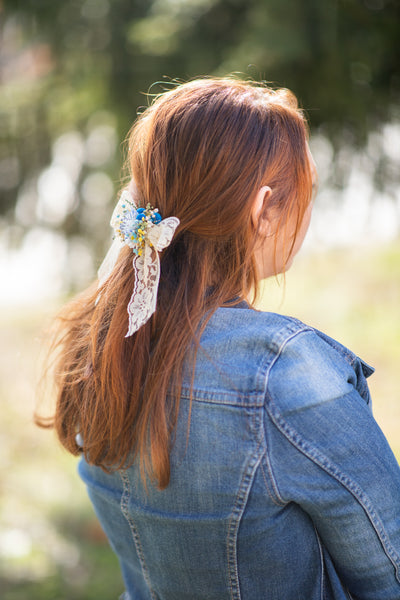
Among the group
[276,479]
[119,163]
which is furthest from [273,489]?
[119,163]

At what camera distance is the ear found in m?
0.94

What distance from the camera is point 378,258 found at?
3.72 m

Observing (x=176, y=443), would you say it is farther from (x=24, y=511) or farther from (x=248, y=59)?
(x=24, y=511)

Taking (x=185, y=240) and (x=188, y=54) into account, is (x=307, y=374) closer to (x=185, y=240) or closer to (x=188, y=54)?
(x=185, y=240)

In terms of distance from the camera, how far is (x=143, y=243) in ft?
3.29

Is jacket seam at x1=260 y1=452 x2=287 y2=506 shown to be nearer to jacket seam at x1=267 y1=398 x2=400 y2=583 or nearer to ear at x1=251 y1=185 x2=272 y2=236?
jacket seam at x1=267 y1=398 x2=400 y2=583

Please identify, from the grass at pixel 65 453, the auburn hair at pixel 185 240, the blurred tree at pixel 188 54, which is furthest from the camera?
the grass at pixel 65 453

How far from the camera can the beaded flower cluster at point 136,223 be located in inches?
38.2

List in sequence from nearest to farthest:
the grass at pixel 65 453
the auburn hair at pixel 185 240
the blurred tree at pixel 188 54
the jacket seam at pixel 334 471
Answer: the jacket seam at pixel 334 471 < the auburn hair at pixel 185 240 < the blurred tree at pixel 188 54 < the grass at pixel 65 453

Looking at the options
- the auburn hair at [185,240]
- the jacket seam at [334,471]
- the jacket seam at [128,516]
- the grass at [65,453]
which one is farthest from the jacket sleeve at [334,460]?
the grass at [65,453]

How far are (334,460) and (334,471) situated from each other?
16 mm

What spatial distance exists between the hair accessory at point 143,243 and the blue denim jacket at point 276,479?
0.40 ft

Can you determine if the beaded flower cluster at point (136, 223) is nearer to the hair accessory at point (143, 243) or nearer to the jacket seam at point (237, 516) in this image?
the hair accessory at point (143, 243)

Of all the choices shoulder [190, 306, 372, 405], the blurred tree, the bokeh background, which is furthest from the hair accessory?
the blurred tree
